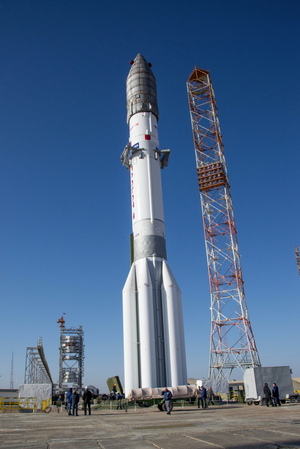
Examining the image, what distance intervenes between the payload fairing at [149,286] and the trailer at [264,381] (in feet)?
16.4

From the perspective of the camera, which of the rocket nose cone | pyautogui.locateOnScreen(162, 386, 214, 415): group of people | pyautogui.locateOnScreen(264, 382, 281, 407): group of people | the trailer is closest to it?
pyautogui.locateOnScreen(162, 386, 214, 415): group of people

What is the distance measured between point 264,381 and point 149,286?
403 inches

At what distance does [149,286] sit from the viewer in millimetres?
29531

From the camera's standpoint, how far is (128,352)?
1118 inches

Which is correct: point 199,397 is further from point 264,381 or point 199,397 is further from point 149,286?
point 149,286

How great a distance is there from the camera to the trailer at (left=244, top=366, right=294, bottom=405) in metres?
24.7

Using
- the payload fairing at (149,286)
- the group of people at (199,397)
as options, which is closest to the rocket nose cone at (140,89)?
the payload fairing at (149,286)

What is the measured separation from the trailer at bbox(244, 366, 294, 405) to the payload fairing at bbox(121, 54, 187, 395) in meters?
4.99

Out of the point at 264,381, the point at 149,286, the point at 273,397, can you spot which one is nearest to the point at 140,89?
the point at 149,286

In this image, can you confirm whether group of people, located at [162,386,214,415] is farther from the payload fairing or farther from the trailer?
the trailer

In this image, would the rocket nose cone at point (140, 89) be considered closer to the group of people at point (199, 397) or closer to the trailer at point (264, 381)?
the trailer at point (264, 381)

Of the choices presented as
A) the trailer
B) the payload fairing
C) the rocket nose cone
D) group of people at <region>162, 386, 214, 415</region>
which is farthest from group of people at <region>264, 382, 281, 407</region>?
the rocket nose cone

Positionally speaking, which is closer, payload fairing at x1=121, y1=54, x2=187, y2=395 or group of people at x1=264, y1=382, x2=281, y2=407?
group of people at x1=264, y1=382, x2=281, y2=407

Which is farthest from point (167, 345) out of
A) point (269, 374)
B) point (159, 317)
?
point (269, 374)
